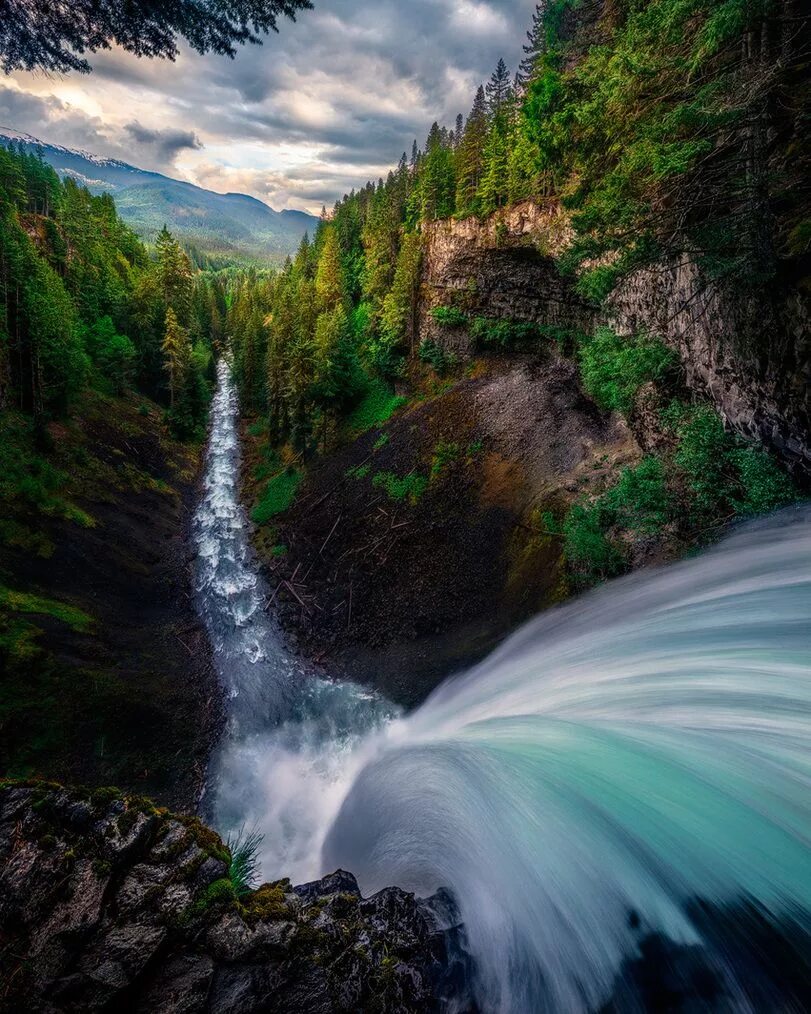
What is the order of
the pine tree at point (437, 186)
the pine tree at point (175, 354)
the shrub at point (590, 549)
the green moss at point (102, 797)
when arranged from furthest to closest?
the pine tree at point (175, 354) < the pine tree at point (437, 186) < the shrub at point (590, 549) < the green moss at point (102, 797)

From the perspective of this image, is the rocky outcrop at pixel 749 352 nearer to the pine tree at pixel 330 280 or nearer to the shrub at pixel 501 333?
the shrub at pixel 501 333

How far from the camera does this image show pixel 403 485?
67.9 ft

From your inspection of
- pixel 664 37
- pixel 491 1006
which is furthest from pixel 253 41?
pixel 491 1006

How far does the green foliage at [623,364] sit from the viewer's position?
34.2 feet

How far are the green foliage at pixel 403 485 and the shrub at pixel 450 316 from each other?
440 inches

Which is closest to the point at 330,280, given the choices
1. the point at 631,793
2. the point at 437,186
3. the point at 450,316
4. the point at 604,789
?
the point at 437,186

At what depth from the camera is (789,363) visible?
693 centimetres

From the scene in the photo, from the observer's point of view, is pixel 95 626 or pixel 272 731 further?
pixel 95 626

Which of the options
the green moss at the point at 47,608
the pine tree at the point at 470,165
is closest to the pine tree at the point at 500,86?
the pine tree at the point at 470,165

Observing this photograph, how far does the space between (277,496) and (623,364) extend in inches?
790

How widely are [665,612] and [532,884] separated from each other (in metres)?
4.97

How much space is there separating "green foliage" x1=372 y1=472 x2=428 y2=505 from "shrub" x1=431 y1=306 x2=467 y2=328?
1117 cm

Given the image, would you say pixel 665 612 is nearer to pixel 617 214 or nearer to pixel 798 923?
pixel 798 923

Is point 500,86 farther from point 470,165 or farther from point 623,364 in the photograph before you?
point 623,364
